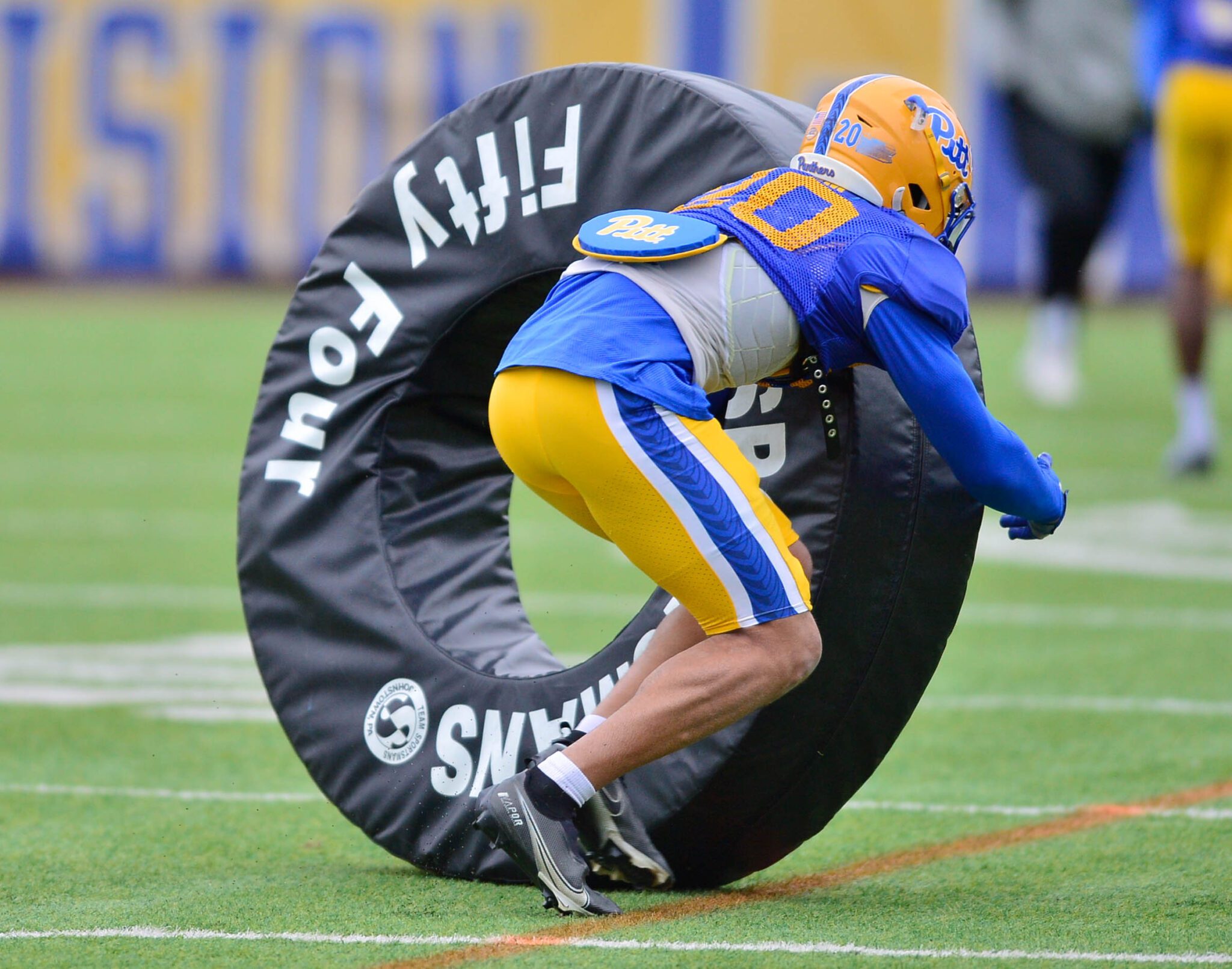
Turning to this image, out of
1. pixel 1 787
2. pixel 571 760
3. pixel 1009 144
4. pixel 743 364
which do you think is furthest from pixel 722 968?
pixel 1009 144

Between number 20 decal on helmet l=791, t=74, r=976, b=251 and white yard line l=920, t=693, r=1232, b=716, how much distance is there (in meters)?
2.06

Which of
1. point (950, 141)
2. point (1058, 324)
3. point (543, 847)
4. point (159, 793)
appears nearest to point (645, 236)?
point (950, 141)

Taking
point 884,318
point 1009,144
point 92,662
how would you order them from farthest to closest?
point 1009,144
point 92,662
point 884,318

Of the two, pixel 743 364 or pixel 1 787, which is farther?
pixel 1 787

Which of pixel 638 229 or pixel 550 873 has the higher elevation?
pixel 638 229

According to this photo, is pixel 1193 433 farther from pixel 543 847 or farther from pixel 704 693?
pixel 543 847

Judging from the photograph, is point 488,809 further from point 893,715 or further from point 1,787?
point 1,787

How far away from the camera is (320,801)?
4371mm

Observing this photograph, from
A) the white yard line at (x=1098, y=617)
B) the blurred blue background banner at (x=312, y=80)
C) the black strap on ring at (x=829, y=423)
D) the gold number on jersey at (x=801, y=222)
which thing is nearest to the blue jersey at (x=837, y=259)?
the gold number on jersey at (x=801, y=222)

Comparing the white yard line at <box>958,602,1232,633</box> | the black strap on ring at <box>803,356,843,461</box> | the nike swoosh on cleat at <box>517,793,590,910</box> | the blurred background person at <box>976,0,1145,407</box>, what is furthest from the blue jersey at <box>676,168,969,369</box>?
the blurred background person at <box>976,0,1145,407</box>

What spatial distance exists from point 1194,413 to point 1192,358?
26 cm

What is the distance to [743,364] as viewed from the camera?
338cm

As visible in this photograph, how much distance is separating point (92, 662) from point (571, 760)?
2848 mm

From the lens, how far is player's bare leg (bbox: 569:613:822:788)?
329cm
